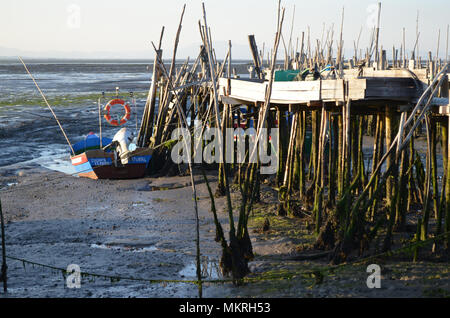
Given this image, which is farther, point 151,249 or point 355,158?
point 355,158

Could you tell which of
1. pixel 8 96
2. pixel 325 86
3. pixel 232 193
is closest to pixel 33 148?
pixel 232 193

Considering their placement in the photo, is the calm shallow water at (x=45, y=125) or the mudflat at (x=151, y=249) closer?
the mudflat at (x=151, y=249)

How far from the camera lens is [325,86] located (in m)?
9.55

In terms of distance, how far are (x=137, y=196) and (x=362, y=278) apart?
7.32 metres

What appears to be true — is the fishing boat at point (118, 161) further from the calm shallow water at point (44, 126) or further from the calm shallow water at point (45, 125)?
the calm shallow water at point (44, 126)

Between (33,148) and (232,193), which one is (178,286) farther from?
(33,148)

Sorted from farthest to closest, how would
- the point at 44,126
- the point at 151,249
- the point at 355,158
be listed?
the point at 44,126 → the point at 355,158 → the point at 151,249

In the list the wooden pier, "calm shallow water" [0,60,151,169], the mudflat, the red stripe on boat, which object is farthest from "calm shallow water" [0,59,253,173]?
the wooden pier

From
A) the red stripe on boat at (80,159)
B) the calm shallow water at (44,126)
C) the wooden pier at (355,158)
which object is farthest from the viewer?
the calm shallow water at (44,126)

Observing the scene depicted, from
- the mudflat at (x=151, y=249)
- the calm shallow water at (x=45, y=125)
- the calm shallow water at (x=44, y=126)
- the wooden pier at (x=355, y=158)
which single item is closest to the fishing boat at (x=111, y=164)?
the mudflat at (x=151, y=249)

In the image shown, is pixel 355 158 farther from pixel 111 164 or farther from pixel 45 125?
pixel 45 125

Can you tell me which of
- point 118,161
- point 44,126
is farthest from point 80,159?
point 44,126

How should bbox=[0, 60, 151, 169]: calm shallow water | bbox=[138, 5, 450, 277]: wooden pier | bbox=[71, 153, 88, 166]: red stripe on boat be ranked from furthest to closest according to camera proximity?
bbox=[0, 60, 151, 169]: calm shallow water, bbox=[71, 153, 88, 166]: red stripe on boat, bbox=[138, 5, 450, 277]: wooden pier

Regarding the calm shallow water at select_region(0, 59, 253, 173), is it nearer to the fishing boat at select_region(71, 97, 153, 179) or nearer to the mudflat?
the fishing boat at select_region(71, 97, 153, 179)
